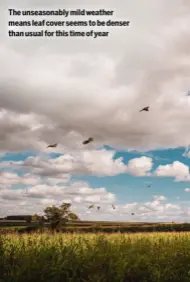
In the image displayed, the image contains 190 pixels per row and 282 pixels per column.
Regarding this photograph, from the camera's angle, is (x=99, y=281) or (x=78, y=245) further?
(x=78, y=245)

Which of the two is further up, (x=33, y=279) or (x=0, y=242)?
(x=0, y=242)

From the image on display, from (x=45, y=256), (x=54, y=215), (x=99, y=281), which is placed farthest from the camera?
(x=54, y=215)

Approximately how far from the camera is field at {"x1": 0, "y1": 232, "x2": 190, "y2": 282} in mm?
10367

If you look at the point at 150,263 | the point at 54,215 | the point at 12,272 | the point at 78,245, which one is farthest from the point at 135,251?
the point at 54,215

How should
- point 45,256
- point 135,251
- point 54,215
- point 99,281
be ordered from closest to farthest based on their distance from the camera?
point 99,281, point 45,256, point 135,251, point 54,215

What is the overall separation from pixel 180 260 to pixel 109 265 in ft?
7.64

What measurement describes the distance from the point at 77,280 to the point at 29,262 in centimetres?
131

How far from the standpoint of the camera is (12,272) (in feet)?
33.7

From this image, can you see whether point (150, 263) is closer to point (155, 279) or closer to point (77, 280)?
point (155, 279)

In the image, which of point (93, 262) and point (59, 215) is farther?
point (59, 215)

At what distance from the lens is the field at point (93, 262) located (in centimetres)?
1037

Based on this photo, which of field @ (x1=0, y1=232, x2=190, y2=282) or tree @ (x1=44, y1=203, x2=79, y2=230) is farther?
tree @ (x1=44, y1=203, x2=79, y2=230)

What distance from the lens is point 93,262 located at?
34.6 ft

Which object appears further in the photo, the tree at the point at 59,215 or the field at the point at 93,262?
the tree at the point at 59,215
